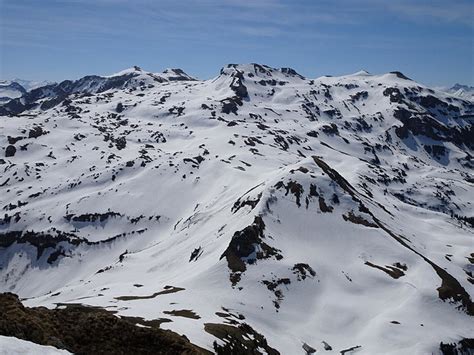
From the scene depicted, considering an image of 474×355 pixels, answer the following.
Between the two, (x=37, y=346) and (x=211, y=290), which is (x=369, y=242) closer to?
(x=211, y=290)

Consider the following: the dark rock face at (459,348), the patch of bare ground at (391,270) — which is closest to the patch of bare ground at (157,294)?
the patch of bare ground at (391,270)

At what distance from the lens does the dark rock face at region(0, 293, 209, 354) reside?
2897 centimetres

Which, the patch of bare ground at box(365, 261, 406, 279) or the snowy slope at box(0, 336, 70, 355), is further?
the patch of bare ground at box(365, 261, 406, 279)

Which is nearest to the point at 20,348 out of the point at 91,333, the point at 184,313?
the point at 91,333

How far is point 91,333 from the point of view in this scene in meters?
31.8

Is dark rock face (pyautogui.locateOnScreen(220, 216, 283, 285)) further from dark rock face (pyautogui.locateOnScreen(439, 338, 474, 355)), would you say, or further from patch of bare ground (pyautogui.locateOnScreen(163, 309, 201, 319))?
dark rock face (pyautogui.locateOnScreen(439, 338, 474, 355))

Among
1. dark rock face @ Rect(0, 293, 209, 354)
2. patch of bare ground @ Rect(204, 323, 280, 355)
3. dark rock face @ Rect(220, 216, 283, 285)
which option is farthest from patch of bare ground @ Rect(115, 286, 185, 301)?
dark rock face @ Rect(0, 293, 209, 354)

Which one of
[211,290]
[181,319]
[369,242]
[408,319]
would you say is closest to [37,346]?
[181,319]

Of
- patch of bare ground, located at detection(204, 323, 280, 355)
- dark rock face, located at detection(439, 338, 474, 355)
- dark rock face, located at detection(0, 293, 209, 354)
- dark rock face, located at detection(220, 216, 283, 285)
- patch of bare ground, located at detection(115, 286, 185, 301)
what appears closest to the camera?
dark rock face, located at detection(0, 293, 209, 354)

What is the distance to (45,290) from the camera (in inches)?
7264

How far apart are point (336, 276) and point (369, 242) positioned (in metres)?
22.3

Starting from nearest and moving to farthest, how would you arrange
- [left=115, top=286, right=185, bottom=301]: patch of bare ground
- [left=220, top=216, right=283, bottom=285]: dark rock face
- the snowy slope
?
the snowy slope
[left=115, top=286, right=185, bottom=301]: patch of bare ground
[left=220, top=216, right=283, bottom=285]: dark rock face

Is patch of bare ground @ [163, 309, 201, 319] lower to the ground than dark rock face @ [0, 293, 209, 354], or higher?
lower

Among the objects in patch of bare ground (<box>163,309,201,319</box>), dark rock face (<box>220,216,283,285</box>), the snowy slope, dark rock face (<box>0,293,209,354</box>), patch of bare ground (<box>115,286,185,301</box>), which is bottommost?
patch of bare ground (<box>115,286,185,301</box>)
